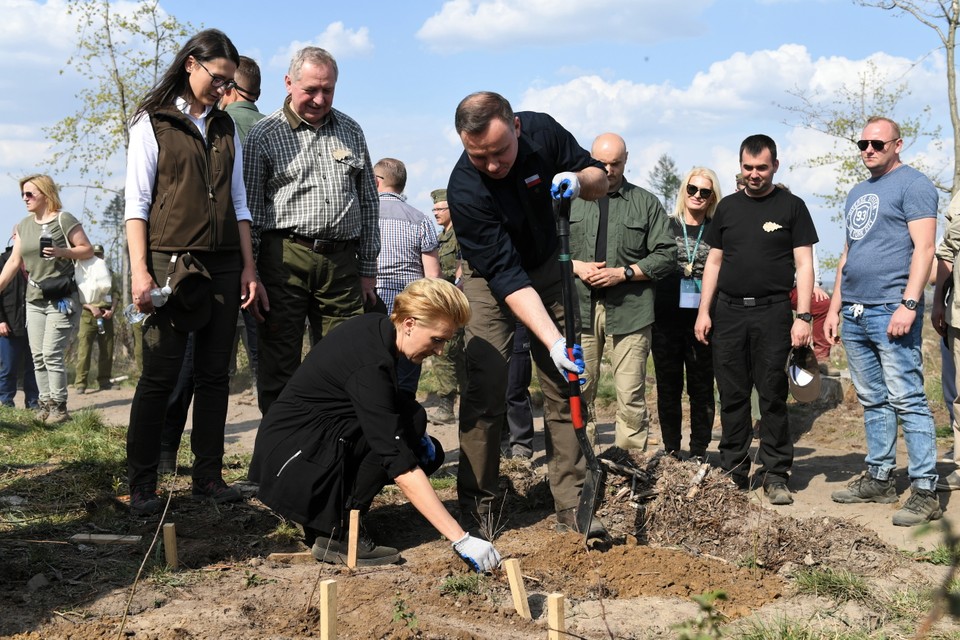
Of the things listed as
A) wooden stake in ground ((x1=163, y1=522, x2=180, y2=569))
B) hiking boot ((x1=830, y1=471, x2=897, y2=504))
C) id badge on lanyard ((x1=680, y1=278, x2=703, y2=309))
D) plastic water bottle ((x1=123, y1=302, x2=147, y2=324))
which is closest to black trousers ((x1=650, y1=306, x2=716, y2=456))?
id badge on lanyard ((x1=680, y1=278, x2=703, y2=309))

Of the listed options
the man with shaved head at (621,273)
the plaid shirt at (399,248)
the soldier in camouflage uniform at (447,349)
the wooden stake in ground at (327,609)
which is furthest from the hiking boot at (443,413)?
the wooden stake in ground at (327,609)

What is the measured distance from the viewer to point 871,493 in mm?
5586

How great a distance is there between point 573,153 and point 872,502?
284 centimetres

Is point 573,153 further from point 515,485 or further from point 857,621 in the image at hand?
point 857,621

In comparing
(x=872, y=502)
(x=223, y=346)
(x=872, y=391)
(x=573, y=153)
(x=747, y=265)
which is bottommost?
(x=872, y=502)

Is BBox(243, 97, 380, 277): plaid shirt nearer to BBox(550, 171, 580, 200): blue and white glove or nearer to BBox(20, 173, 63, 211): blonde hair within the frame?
BBox(550, 171, 580, 200): blue and white glove

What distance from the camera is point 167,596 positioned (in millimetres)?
Result: 3699

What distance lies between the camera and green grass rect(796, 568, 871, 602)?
377 cm

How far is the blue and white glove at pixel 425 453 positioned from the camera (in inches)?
181

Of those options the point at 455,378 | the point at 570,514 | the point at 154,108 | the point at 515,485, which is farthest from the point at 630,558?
the point at 455,378

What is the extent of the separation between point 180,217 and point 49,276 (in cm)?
439

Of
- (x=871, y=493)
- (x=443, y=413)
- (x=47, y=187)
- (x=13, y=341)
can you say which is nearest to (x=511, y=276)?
(x=871, y=493)

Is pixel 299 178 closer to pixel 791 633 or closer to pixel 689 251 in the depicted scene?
pixel 689 251

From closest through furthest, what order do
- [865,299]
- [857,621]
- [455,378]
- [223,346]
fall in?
[857,621] < [223,346] < [865,299] < [455,378]
